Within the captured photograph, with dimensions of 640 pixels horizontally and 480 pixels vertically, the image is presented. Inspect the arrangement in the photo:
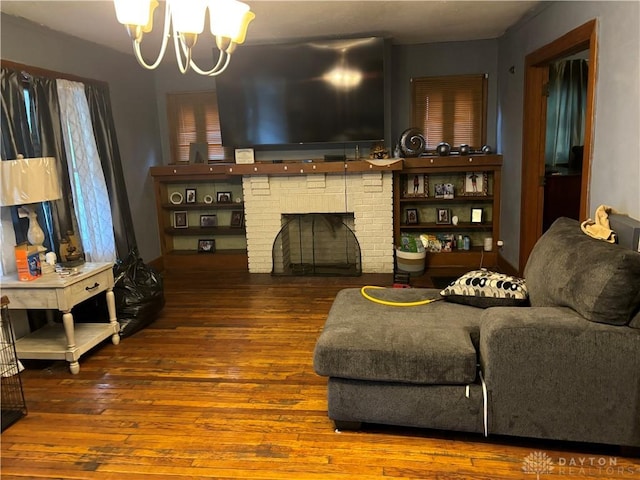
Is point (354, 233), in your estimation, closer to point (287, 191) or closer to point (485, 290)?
point (287, 191)

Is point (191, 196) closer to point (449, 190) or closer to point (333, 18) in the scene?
point (333, 18)

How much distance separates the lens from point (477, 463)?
1.94 metres

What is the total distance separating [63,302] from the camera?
277cm

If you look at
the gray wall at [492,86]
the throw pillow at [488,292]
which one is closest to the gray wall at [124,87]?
the gray wall at [492,86]

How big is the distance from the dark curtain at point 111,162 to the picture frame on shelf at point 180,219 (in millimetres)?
1002

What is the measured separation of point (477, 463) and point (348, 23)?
349 centimetres

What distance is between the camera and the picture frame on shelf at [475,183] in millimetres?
4953

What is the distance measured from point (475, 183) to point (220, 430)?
3.79 meters

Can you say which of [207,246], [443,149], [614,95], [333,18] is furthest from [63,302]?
[443,149]

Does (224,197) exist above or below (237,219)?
above

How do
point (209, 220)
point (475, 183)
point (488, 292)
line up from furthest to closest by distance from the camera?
point (209, 220)
point (475, 183)
point (488, 292)

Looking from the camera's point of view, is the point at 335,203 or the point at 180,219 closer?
the point at 335,203

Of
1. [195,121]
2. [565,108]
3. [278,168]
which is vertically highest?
[195,121]

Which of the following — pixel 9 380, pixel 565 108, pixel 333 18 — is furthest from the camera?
pixel 565 108
